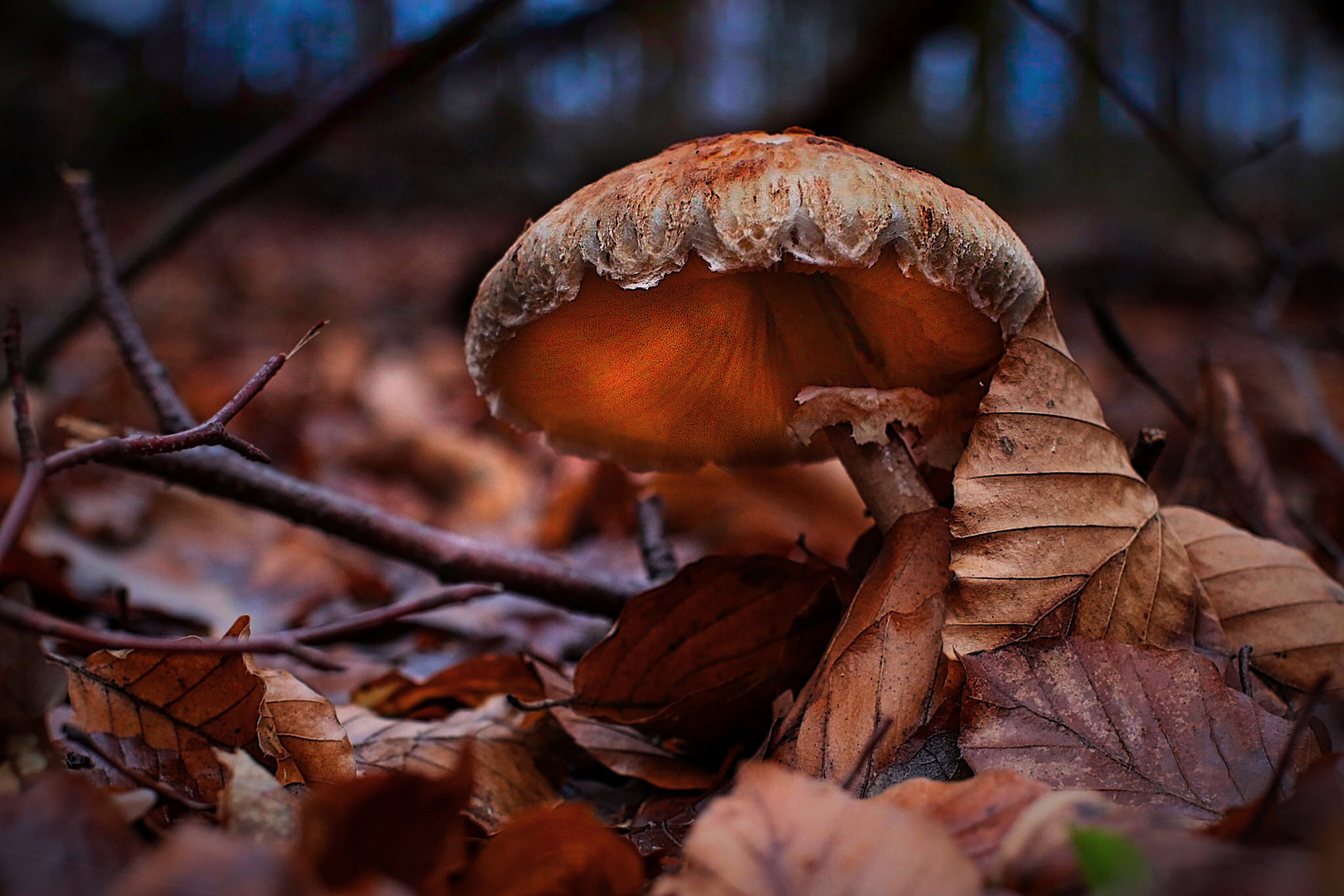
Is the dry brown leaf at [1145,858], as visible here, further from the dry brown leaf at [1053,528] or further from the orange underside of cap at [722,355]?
the orange underside of cap at [722,355]

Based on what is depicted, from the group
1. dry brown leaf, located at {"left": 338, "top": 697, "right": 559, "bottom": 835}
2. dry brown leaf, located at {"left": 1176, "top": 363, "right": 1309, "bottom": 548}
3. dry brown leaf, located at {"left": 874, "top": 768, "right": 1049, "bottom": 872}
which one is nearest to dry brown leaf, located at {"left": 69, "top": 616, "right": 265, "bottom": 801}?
dry brown leaf, located at {"left": 338, "top": 697, "right": 559, "bottom": 835}

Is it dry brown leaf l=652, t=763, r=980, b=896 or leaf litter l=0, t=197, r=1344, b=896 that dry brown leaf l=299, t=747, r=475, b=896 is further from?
dry brown leaf l=652, t=763, r=980, b=896

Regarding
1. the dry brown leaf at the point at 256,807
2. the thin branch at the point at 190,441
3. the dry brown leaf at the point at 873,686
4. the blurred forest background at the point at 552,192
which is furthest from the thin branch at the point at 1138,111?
the dry brown leaf at the point at 256,807

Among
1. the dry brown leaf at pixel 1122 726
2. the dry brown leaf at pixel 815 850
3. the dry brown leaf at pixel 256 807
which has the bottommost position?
the dry brown leaf at pixel 1122 726

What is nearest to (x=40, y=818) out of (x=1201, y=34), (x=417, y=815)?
(x=417, y=815)

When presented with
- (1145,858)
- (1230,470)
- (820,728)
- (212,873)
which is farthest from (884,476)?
(212,873)

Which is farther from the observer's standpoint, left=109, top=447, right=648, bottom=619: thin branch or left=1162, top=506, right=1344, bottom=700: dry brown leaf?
left=109, top=447, right=648, bottom=619: thin branch

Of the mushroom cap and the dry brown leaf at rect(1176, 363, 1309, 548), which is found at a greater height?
the mushroom cap

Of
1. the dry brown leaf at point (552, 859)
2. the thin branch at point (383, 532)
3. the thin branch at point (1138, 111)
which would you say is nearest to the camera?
the dry brown leaf at point (552, 859)
